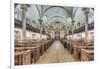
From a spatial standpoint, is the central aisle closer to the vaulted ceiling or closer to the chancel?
the chancel

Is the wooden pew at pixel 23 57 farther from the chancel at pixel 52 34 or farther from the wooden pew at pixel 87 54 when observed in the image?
the wooden pew at pixel 87 54

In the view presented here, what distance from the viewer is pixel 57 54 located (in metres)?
2.91

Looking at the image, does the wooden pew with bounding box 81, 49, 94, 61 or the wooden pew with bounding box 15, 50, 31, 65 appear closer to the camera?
the wooden pew with bounding box 15, 50, 31, 65

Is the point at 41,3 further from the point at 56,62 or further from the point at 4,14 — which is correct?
the point at 56,62

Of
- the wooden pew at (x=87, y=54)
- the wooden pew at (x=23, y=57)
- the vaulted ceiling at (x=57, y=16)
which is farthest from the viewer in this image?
the wooden pew at (x=87, y=54)

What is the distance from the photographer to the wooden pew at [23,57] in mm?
2654

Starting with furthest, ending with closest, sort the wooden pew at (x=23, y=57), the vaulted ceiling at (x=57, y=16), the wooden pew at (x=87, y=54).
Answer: the wooden pew at (x=87, y=54) < the vaulted ceiling at (x=57, y=16) < the wooden pew at (x=23, y=57)

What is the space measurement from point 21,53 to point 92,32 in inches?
54.5

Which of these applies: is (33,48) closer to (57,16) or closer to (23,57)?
(23,57)

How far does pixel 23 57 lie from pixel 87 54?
120 cm

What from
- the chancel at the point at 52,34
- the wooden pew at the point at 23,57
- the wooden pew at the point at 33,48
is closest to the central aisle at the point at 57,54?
the chancel at the point at 52,34

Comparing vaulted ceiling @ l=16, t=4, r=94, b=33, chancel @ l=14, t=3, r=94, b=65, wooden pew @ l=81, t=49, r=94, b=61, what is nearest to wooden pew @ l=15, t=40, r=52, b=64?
chancel @ l=14, t=3, r=94, b=65

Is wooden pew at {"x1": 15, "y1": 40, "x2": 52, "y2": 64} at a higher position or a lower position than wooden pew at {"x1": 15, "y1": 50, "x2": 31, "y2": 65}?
higher

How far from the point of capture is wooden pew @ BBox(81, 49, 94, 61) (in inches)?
118
